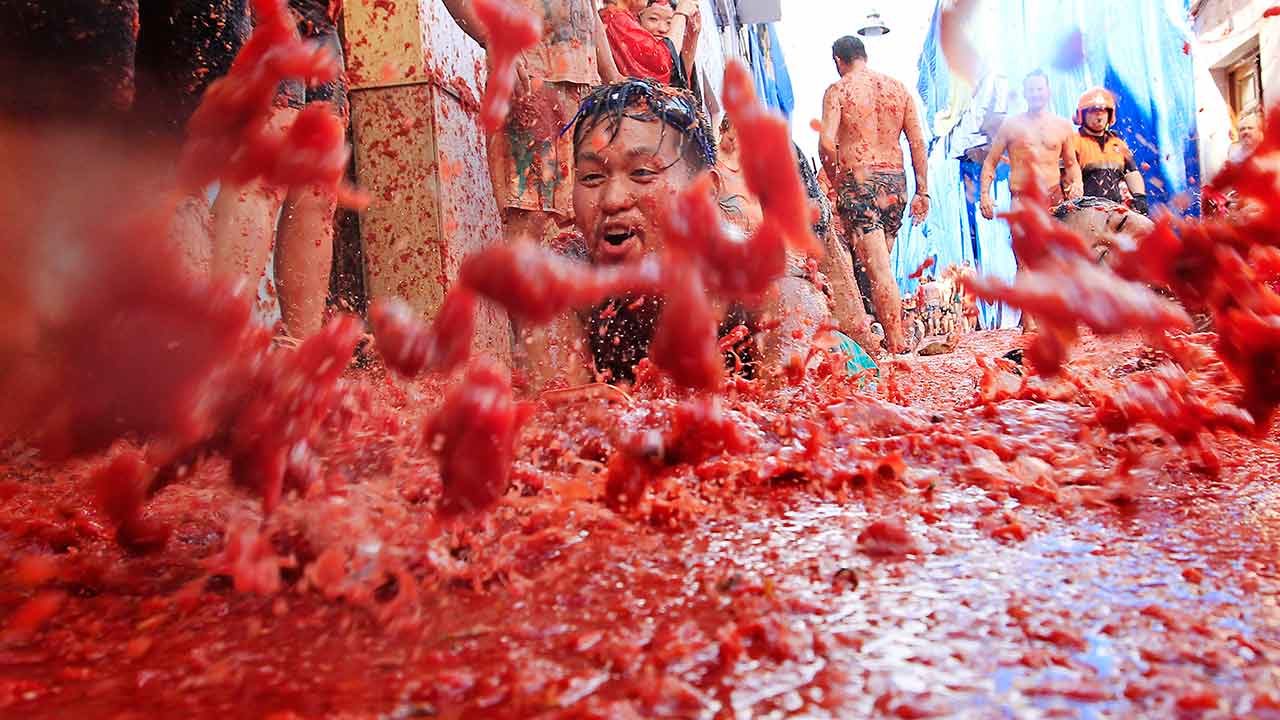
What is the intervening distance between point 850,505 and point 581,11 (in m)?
2.81

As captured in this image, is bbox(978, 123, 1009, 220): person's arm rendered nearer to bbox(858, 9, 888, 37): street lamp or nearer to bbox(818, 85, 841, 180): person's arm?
bbox(818, 85, 841, 180): person's arm

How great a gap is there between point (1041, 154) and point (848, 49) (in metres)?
1.73

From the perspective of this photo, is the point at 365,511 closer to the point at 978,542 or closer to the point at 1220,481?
the point at 978,542

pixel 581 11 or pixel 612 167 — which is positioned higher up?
pixel 581 11

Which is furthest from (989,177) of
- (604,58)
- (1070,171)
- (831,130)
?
(604,58)

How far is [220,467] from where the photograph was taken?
122 cm

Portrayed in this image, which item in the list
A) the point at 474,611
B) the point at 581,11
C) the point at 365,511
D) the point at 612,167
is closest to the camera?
the point at 474,611

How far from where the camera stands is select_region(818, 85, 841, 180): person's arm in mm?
5633

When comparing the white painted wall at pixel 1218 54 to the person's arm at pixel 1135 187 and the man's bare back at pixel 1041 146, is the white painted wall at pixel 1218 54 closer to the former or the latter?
the person's arm at pixel 1135 187

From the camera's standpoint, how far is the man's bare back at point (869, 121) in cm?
562

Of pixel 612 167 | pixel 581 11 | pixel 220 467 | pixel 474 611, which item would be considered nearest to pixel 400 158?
pixel 581 11

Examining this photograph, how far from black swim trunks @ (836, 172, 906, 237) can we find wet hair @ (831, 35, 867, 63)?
34.2 inches

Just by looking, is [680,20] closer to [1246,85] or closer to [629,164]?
[629,164]

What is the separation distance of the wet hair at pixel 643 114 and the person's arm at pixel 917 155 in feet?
11.5
